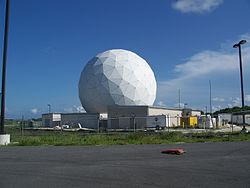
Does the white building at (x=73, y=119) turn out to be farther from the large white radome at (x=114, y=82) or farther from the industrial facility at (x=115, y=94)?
the large white radome at (x=114, y=82)

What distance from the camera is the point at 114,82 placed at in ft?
189

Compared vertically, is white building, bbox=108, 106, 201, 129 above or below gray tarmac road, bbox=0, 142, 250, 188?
above

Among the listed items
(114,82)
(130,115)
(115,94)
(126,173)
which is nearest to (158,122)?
(130,115)

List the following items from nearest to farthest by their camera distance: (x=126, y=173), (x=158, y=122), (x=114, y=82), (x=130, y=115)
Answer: (x=126, y=173), (x=158, y=122), (x=130, y=115), (x=114, y=82)

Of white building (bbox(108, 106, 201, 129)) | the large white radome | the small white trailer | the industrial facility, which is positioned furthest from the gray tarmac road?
the large white radome

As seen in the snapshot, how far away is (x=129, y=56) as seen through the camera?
2494 inches

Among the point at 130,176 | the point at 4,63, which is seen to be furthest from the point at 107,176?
the point at 4,63

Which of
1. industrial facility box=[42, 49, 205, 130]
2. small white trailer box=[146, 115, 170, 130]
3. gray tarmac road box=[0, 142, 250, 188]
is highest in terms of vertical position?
industrial facility box=[42, 49, 205, 130]

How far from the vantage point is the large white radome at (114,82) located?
58031mm

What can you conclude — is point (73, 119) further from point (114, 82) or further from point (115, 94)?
point (114, 82)

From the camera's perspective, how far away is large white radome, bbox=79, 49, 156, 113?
58.0 metres

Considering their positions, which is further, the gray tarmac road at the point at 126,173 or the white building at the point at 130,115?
A: the white building at the point at 130,115

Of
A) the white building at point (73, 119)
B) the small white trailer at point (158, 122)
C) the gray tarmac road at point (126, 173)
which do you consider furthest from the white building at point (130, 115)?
the gray tarmac road at point (126, 173)

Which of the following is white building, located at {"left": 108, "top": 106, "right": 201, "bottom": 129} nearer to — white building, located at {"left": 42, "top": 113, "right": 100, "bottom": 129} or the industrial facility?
the industrial facility
